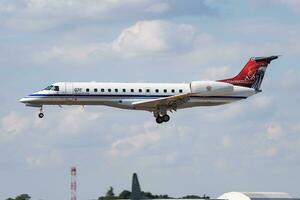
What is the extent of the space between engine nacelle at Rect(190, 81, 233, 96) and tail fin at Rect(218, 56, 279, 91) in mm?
4816

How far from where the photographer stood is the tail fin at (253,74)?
157375 millimetres

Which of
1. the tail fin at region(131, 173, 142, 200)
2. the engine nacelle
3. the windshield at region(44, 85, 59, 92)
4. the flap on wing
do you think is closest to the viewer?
the tail fin at region(131, 173, 142, 200)

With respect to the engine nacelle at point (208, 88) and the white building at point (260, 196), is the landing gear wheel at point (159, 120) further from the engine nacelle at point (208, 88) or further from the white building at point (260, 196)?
the white building at point (260, 196)

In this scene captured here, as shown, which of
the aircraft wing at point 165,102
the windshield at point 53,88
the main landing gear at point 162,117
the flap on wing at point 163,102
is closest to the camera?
the windshield at point 53,88

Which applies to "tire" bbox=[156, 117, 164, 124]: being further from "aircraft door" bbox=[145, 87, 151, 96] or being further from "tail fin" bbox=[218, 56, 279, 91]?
"tail fin" bbox=[218, 56, 279, 91]

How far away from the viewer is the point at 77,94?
148 metres

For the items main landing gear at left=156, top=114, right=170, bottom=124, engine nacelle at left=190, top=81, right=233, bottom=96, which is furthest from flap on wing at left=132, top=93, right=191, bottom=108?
main landing gear at left=156, top=114, right=170, bottom=124

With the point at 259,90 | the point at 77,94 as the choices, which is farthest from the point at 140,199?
the point at 259,90

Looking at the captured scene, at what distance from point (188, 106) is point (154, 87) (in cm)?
396

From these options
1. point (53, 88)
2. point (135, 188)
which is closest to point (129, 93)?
point (53, 88)

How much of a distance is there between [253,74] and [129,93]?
1487 cm

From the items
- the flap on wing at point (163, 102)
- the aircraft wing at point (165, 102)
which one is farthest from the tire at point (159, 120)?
the flap on wing at point (163, 102)

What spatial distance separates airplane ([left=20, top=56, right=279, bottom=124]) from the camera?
484ft

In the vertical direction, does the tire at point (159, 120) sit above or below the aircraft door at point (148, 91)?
below
